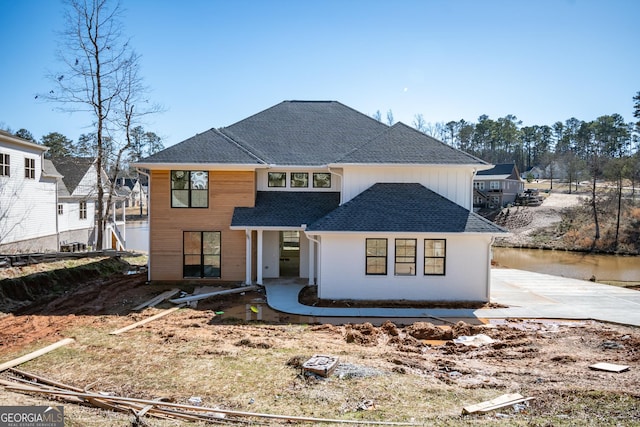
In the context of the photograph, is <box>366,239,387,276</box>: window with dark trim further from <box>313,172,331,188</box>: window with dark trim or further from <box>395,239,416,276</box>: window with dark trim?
<box>313,172,331,188</box>: window with dark trim

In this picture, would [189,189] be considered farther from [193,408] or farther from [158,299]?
[193,408]

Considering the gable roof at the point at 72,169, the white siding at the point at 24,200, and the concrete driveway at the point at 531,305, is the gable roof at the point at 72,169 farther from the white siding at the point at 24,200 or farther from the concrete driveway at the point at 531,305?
the concrete driveway at the point at 531,305

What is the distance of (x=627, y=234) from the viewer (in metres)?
39.2

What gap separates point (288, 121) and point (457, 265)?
10.4 meters

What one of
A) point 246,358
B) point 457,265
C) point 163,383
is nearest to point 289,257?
point 457,265

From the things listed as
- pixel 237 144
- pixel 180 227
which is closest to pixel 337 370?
pixel 180 227

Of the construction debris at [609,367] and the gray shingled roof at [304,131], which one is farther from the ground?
the gray shingled roof at [304,131]

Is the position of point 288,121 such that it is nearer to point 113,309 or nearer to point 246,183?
point 246,183

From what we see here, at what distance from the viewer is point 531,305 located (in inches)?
520

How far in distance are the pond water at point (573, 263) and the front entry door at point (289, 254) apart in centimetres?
1744

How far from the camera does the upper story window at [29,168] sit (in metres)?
21.8

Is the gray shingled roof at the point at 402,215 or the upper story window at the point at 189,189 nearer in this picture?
the gray shingled roof at the point at 402,215

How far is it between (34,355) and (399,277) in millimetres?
9862

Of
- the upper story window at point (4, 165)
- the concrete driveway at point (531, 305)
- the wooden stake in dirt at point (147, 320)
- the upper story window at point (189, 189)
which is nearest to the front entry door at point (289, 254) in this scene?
the concrete driveway at point (531, 305)
